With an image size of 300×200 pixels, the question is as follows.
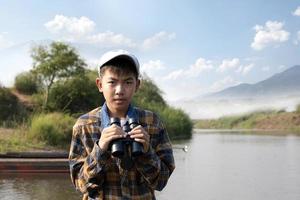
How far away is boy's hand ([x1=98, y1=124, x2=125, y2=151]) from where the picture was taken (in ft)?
5.82

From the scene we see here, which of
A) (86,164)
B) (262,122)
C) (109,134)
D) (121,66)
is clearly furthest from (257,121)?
(109,134)

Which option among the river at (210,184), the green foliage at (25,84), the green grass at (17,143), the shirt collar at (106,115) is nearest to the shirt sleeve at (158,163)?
the shirt collar at (106,115)

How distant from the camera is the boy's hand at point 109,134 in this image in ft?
5.82

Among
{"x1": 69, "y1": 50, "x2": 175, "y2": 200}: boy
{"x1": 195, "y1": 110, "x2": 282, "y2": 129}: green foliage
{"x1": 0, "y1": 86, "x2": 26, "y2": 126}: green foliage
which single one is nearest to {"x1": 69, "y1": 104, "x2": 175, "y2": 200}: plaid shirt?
{"x1": 69, "y1": 50, "x2": 175, "y2": 200}: boy

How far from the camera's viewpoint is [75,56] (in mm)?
22547

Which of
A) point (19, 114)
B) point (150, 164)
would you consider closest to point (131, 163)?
point (150, 164)

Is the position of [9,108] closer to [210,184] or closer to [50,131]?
[50,131]

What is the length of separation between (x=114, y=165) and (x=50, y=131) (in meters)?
15.5

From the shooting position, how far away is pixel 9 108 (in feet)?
71.9

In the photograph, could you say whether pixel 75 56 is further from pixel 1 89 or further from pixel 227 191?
pixel 227 191

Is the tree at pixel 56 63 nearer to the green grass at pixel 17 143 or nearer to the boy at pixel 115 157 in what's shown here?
the green grass at pixel 17 143

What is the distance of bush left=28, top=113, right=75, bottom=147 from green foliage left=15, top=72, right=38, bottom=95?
301 inches

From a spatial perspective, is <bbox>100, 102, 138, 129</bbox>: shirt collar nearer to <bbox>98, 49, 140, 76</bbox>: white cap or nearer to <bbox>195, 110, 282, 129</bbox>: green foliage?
<bbox>98, 49, 140, 76</bbox>: white cap

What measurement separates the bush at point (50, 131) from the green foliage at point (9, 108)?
3477mm
